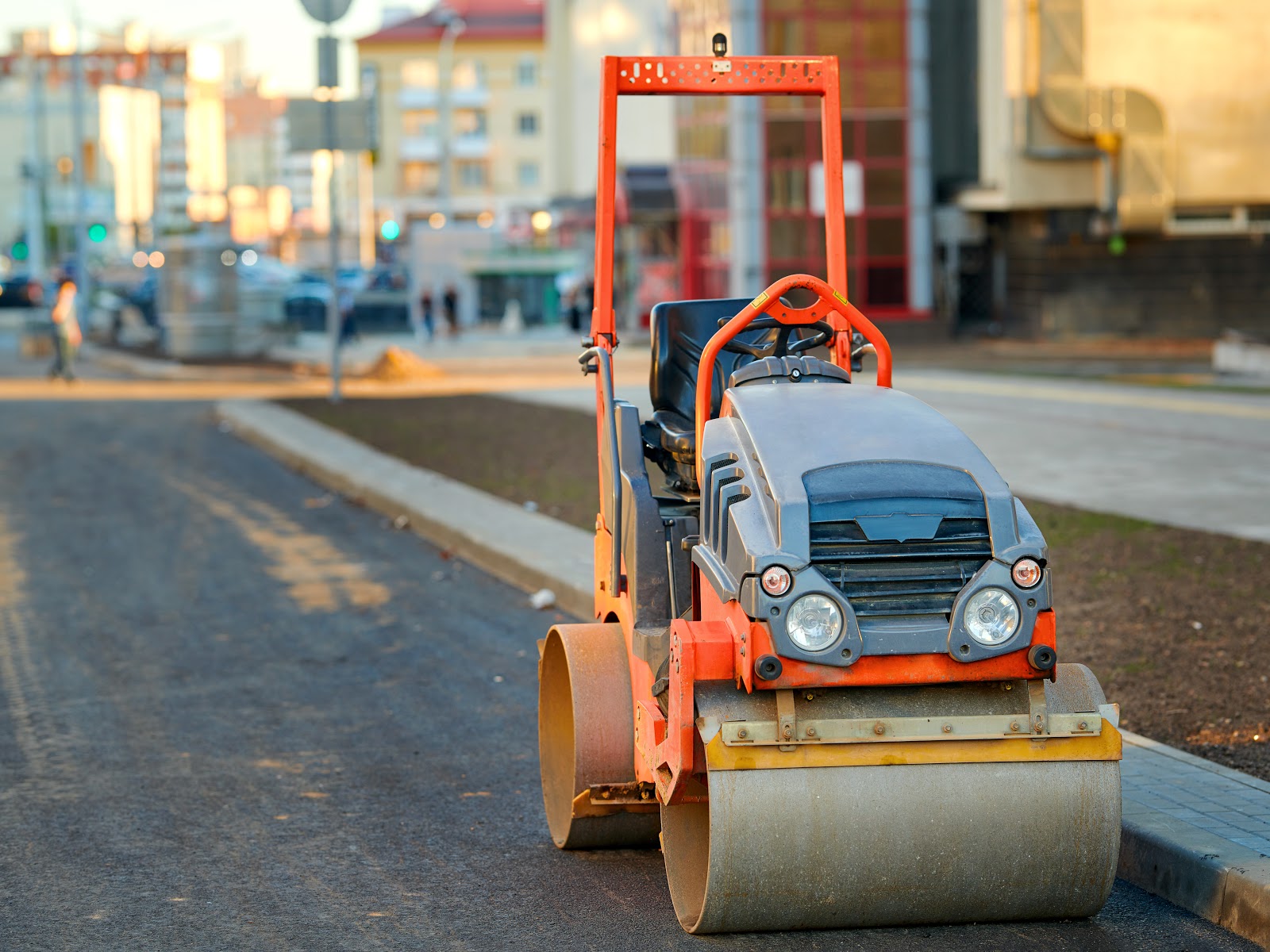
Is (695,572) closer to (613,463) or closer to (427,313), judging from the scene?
(613,463)

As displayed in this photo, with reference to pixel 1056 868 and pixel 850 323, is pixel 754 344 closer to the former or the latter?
pixel 850 323

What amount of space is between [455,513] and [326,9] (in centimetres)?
1108

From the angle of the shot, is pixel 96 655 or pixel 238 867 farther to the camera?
pixel 96 655

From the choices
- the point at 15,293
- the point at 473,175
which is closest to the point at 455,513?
the point at 15,293

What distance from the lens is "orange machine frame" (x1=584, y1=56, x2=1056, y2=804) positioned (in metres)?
4.44

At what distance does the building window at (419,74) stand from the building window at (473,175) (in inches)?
225

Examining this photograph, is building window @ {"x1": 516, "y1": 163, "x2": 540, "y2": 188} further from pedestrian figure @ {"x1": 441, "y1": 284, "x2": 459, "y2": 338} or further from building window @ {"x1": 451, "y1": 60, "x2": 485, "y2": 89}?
pedestrian figure @ {"x1": 441, "y1": 284, "x2": 459, "y2": 338}

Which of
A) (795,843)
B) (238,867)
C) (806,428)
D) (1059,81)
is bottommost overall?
(238,867)

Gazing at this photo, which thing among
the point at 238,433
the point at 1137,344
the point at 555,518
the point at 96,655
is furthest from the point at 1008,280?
the point at 96,655

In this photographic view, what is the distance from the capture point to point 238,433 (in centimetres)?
2270

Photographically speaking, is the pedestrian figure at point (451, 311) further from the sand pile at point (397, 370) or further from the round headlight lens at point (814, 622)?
the round headlight lens at point (814, 622)

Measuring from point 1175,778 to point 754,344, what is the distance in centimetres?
210

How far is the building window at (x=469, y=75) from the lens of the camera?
352 ft

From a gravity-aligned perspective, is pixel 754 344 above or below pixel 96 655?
above
